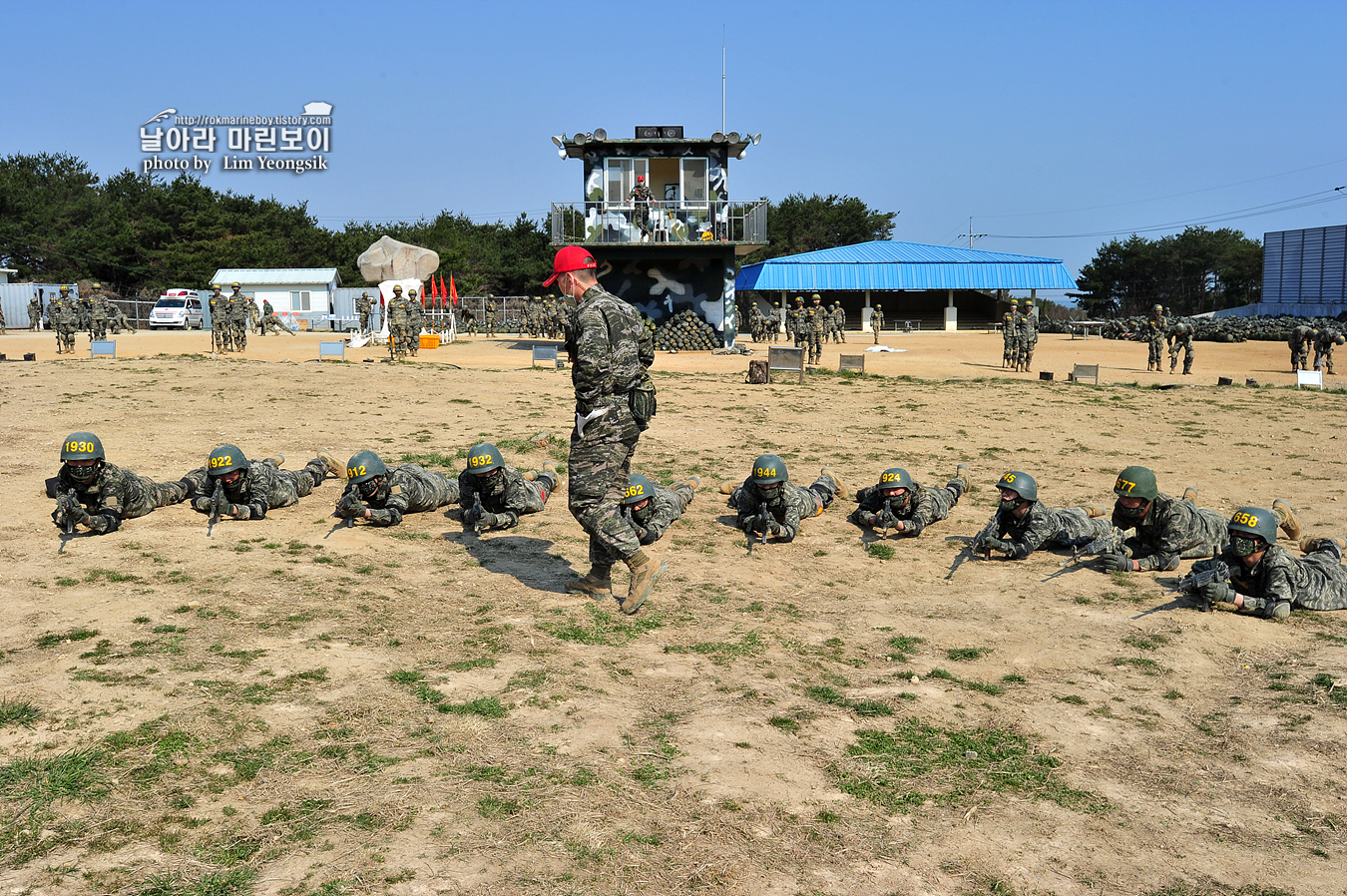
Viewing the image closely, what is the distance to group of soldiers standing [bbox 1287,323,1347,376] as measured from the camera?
2820 centimetres

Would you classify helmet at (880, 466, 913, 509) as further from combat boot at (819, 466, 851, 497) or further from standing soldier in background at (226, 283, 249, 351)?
standing soldier in background at (226, 283, 249, 351)

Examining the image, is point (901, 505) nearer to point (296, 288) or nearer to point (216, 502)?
point (216, 502)

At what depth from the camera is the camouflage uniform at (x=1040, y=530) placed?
9.24 metres

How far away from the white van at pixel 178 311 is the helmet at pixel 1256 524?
53.1 m

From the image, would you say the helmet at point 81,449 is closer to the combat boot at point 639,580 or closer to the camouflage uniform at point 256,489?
the camouflage uniform at point 256,489

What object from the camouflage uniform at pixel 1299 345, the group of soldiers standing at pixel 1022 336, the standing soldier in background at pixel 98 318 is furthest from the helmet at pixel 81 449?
the camouflage uniform at pixel 1299 345

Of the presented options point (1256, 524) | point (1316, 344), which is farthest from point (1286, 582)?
point (1316, 344)

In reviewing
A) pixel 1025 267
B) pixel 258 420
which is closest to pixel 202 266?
pixel 1025 267

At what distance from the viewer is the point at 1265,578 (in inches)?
305

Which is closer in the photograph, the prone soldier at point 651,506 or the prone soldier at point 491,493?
the prone soldier at point 651,506

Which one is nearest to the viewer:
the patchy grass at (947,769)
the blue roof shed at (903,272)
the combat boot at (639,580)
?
the patchy grass at (947,769)

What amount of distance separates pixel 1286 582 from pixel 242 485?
909 centimetres

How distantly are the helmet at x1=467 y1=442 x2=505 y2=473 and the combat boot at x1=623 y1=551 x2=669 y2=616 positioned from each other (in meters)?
2.75

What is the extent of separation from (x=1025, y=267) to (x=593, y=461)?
60.5 meters
